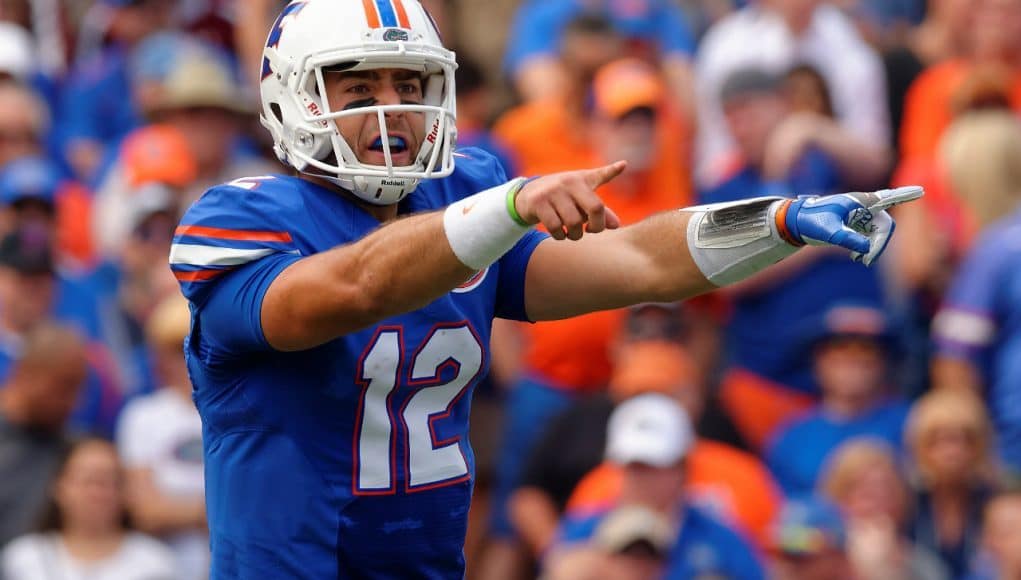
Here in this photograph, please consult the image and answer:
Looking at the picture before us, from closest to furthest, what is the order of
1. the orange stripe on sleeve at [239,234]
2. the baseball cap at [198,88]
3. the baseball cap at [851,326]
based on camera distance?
the orange stripe on sleeve at [239,234], the baseball cap at [851,326], the baseball cap at [198,88]

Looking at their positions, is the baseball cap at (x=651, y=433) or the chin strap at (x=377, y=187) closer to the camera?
the chin strap at (x=377, y=187)

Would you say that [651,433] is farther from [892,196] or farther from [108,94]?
[108,94]

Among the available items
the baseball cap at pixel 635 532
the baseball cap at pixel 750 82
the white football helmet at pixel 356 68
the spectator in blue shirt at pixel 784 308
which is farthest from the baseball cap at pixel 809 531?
the white football helmet at pixel 356 68

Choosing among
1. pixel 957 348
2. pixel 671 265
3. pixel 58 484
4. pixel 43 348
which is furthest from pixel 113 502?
pixel 671 265

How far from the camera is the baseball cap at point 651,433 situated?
22.6ft

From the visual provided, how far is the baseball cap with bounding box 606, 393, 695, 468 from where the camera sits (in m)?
6.89

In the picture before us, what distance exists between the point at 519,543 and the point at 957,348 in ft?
6.17

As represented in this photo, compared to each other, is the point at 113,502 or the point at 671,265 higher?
the point at 671,265

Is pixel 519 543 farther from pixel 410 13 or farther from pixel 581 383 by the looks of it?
pixel 410 13

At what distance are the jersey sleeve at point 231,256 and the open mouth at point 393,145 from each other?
22 centimetres

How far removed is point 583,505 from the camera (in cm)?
712

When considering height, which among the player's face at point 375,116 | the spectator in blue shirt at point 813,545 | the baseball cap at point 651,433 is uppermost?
the player's face at point 375,116

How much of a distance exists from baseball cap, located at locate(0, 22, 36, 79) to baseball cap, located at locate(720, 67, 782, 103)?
11.9 ft

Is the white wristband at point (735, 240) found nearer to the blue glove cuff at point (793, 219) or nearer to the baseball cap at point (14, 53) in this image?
the blue glove cuff at point (793, 219)
